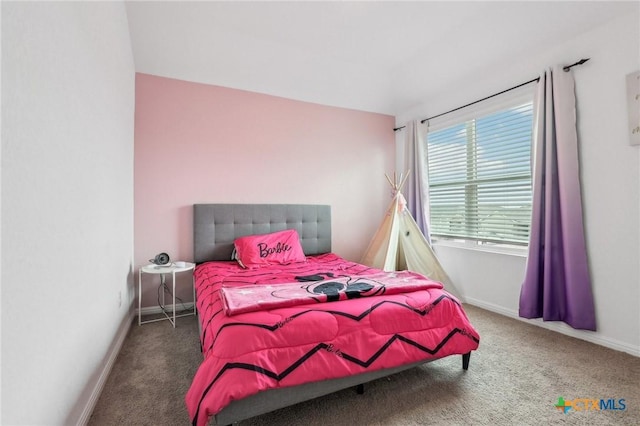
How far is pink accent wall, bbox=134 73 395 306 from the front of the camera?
2996mm

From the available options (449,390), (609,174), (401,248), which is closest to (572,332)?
(609,174)

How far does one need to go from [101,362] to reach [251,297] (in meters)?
0.99

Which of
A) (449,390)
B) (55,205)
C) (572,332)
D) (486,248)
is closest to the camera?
(55,205)

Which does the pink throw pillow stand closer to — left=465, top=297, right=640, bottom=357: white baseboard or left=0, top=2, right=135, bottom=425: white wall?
left=0, top=2, right=135, bottom=425: white wall

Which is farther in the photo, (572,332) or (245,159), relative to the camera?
(245,159)

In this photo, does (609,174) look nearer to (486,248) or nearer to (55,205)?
(486,248)

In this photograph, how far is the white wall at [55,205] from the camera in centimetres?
85

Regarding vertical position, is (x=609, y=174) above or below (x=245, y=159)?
below

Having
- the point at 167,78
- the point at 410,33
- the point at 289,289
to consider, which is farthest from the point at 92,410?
the point at 410,33

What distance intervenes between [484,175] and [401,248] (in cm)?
123

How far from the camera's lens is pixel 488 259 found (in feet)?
10.2

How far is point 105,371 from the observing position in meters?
1.80

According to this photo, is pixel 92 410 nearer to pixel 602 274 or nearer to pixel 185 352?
pixel 185 352

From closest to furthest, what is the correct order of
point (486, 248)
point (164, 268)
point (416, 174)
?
point (164, 268)
point (486, 248)
point (416, 174)
